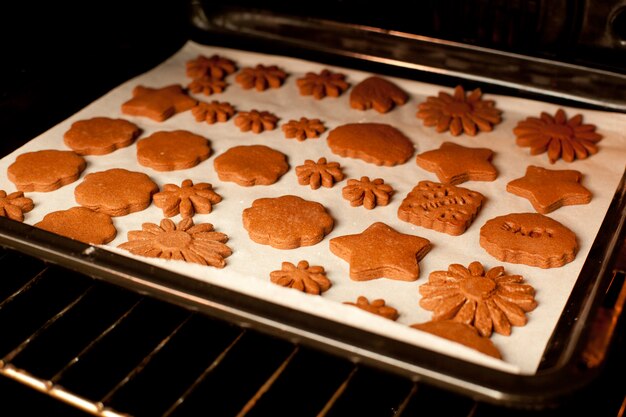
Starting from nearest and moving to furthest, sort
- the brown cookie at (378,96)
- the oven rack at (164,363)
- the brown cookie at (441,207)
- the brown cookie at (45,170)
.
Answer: the oven rack at (164,363), the brown cookie at (441,207), the brown cookie at (45,170), the brown cookie at (378,96)

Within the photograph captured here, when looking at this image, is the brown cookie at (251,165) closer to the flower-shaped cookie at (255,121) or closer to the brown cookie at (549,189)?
the flower-shaped cookie at (255,121)

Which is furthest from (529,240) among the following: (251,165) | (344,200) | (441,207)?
(251,165)

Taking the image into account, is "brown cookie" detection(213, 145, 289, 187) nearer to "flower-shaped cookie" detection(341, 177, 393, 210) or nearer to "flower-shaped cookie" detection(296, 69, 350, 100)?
"flower-shaped cookie" detection(341, 177, 393, 210)

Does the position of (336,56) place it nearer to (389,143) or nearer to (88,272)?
(389,143)

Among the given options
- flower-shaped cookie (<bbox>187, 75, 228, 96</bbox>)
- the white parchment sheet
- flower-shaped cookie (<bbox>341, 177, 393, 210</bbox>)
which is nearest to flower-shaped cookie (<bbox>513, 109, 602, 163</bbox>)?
the white parchment sheet

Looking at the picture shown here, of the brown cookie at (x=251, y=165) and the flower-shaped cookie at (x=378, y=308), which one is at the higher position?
the flower-shaped cookie at (x=378, y=308)

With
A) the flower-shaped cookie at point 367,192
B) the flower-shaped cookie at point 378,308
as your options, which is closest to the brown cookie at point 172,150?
the flower-shaped cookie at point 367,192
